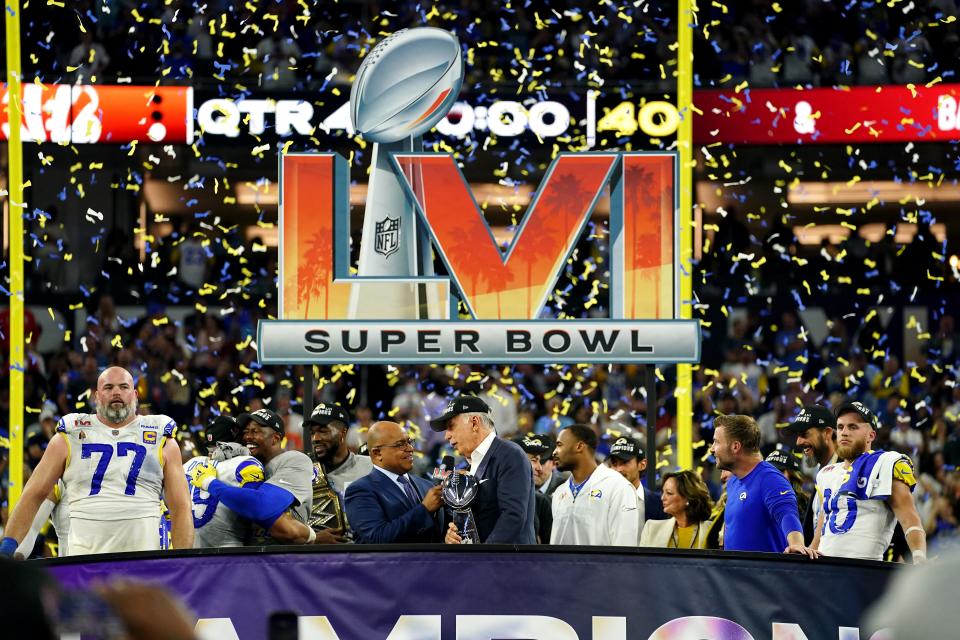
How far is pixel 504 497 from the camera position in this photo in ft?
21.1

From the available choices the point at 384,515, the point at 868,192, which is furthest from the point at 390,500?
the point at 868,192

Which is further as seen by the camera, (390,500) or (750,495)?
(750,495)

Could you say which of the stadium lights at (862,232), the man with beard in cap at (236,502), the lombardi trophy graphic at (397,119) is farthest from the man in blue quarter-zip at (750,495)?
the stadium lights at (862,232)

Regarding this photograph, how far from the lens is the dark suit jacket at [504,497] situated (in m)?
6.41

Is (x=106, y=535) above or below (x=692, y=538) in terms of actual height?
above

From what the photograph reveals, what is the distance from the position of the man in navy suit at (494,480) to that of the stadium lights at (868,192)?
597 inches

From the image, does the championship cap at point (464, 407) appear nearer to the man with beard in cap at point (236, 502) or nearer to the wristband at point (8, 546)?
the man with beard in cap at point (236, 502)

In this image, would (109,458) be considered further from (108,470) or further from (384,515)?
(384,515)

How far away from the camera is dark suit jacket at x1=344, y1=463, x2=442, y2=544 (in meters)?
6.36

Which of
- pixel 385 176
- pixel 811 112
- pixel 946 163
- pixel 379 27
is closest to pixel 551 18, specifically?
pixel 379 27

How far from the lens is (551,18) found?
1997cm

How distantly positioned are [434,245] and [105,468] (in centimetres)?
412

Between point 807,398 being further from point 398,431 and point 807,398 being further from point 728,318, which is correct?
point 398,431

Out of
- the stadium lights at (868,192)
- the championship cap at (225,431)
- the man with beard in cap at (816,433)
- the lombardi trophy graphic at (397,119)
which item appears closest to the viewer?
the championship cap at (225,431)
